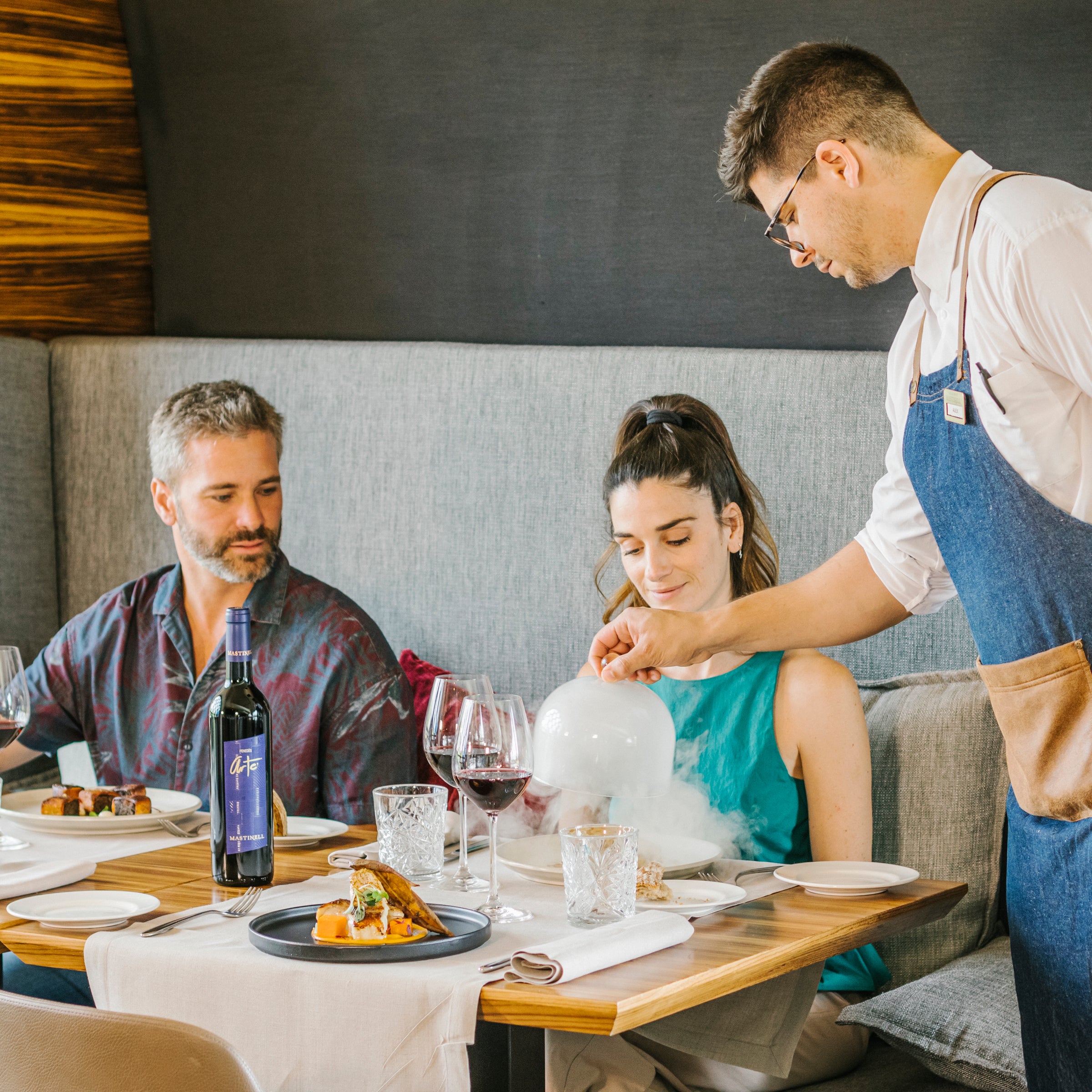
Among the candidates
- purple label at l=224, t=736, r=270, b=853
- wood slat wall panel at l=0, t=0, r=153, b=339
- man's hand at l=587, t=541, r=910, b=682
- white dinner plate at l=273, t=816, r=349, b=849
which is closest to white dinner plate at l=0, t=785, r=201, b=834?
white dinner plate at l=273, t=816, r=349, b=849

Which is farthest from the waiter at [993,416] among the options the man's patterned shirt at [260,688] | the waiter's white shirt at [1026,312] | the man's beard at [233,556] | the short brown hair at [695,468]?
the man's beard at [233,556]

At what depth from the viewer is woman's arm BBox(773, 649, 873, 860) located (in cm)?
186

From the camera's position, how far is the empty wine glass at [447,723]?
1490mm

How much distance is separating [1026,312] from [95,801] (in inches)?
53.3

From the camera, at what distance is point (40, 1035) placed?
104cm

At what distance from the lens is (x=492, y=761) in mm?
1415

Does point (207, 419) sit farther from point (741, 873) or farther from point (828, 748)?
point (741, 873)

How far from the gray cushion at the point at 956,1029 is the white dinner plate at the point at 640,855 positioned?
0.28m

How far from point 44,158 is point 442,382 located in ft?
3.99

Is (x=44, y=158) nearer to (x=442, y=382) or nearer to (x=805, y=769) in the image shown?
(x=442, y=382)

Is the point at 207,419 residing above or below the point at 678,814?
above

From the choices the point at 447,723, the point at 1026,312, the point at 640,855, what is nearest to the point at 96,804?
the point at 447,723

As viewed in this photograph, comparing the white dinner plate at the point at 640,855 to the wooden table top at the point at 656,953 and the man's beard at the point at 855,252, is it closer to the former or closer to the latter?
the wooden table top at the point at 656,953

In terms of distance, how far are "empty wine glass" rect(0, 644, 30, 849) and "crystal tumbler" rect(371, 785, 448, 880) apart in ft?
1.75
